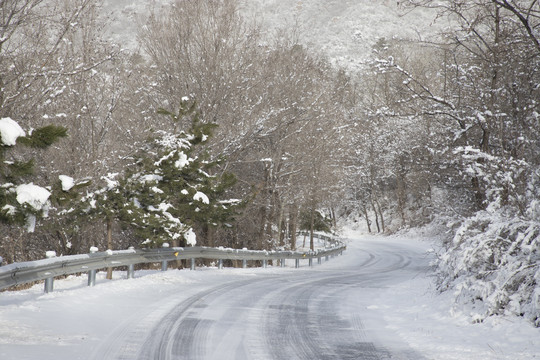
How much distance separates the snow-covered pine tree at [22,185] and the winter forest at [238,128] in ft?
0.07

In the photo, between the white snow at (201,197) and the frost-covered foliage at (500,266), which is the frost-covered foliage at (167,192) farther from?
the frost-covered foliage at (500,266)

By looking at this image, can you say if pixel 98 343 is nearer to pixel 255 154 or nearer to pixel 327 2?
pixel 255 154

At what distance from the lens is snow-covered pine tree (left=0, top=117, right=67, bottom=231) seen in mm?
5543

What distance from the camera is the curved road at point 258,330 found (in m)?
6.09

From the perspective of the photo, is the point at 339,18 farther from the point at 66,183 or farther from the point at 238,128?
the point at 66,183

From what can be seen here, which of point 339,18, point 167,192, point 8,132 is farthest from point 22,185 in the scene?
point 339,18

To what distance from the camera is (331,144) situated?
28.4 m

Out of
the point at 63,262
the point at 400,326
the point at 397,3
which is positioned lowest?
the point at 400,326

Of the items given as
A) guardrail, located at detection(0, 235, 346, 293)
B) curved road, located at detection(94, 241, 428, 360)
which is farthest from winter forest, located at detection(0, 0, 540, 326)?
curved road, located at detection(94, 241, 428, 360)

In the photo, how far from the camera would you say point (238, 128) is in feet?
69.6

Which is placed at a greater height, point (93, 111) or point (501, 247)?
point (93, 111)

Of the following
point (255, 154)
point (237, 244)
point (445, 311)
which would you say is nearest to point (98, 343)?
point (445, 311)

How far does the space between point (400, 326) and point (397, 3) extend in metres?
5.59

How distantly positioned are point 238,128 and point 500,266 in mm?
14686
